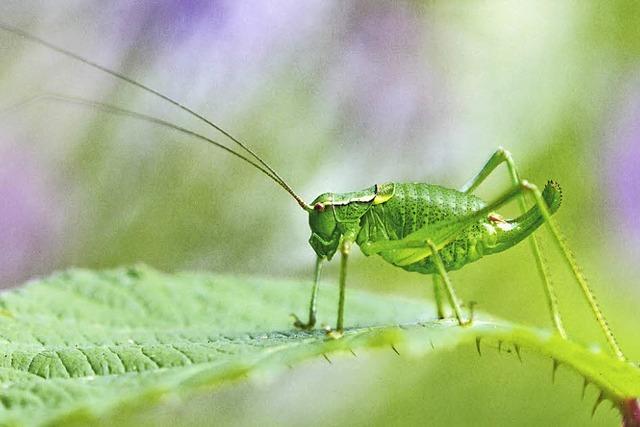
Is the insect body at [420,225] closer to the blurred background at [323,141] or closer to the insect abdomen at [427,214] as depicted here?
the insect abdomen at [427,214]

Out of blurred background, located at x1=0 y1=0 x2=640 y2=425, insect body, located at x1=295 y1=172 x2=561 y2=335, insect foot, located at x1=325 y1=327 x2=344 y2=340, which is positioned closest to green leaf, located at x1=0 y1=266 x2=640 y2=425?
insect foot, located at x1=325 y1=327 x2=344 y2=340

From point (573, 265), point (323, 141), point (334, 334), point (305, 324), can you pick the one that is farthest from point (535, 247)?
point (323, 141)

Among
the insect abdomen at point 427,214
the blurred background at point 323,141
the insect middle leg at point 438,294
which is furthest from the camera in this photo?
the blurred background at point 323,141

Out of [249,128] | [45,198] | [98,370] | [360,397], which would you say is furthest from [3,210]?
[98,370]

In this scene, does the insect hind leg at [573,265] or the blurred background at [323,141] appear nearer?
the insect hind leg at [573,265]

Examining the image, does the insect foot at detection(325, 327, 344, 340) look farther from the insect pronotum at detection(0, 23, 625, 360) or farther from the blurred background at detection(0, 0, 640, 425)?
the blurred background at detection(0, 0, 640, 425)

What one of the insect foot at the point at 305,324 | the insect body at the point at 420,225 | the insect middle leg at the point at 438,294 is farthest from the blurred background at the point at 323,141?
the insect foot at the point at 305,324

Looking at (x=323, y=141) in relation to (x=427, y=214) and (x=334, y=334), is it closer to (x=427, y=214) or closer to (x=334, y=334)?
(x=427, y=214)
